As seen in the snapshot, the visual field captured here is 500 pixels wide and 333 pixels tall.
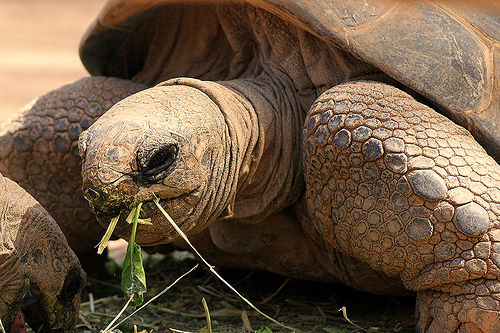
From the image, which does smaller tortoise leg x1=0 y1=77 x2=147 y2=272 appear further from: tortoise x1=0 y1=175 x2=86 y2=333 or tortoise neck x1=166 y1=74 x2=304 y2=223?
tortoise neck x1=166 y1=74 x2=304 y2=223

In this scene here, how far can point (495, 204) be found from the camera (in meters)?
2.34

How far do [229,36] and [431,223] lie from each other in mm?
1622

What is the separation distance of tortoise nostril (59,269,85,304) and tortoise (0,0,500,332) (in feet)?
1.45

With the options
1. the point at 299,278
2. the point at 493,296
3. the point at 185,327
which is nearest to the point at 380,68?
the point at 493,296

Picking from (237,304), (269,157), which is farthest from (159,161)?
(237,304)

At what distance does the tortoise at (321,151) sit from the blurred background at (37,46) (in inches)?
212

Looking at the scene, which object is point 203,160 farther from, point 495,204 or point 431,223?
point 495,204

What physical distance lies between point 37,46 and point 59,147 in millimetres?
12209

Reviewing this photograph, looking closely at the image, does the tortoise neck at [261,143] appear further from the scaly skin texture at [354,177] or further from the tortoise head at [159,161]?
the tortoise head at [159,161]

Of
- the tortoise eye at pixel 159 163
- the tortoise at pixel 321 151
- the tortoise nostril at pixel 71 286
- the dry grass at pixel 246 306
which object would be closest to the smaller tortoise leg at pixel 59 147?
the tortoise at pixel 321 151

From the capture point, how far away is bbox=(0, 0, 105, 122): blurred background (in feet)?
34.4

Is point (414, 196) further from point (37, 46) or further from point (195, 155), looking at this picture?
point (37, 46)

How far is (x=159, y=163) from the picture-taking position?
87.8 inches

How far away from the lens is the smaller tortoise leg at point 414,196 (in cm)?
234
